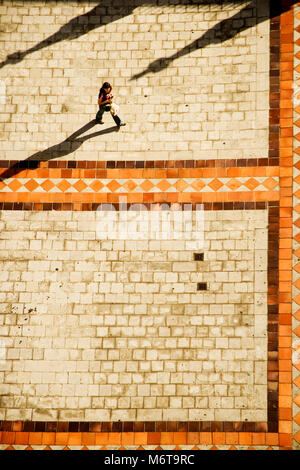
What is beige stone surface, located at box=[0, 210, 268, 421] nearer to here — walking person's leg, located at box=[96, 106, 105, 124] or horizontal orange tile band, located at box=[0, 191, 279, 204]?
horizontal orange tile band, located at box=[0, 191, 279, 204]

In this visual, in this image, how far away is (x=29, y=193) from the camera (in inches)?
380

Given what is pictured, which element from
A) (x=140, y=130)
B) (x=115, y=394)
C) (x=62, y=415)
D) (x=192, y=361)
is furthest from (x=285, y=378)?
(x=140, y=130)

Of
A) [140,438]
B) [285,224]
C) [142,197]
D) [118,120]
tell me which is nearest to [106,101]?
[118,120]

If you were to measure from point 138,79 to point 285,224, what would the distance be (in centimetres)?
444

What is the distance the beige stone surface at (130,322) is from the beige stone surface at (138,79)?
168 centimetres

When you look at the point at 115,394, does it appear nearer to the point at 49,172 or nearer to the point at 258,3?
the point at 49,172

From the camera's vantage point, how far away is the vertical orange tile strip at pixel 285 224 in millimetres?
8594

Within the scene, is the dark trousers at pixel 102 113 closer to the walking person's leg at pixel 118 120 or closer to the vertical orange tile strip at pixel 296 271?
the walking person's leg at pixel 118 120

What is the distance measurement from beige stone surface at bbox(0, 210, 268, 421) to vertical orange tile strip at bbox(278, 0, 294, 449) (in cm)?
34

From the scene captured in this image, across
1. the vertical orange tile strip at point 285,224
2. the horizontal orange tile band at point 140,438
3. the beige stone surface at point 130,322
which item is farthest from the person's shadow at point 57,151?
the horizontal orange tile band at point 140,438

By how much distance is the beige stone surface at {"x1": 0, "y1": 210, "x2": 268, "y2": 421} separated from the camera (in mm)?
8766

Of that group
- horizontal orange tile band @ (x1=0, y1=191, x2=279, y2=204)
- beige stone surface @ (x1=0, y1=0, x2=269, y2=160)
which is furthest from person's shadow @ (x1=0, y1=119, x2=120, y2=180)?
horizontal orange tile band @ (x1=0, y1=191, x2=279, y2=204)

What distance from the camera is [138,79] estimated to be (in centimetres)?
998

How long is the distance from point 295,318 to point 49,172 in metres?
5.84
